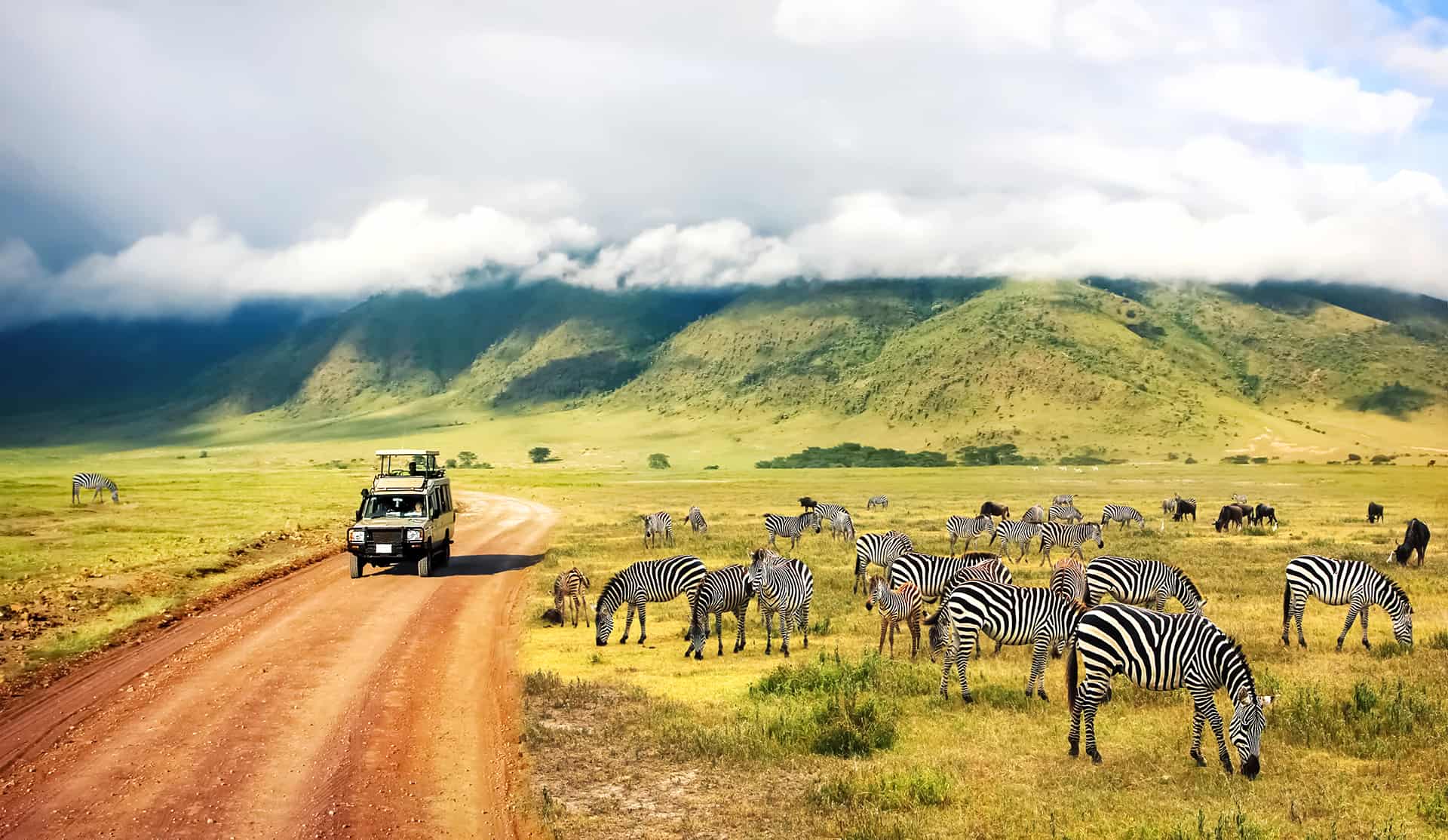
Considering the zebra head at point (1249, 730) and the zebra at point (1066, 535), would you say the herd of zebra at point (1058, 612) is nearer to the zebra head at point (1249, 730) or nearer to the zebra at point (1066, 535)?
the zebra head at point (1249, 730)

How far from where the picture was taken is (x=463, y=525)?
192 feet

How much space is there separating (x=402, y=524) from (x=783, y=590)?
1714cm

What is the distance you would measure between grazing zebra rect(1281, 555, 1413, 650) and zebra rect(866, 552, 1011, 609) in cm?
662

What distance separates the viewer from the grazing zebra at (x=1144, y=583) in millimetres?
24250

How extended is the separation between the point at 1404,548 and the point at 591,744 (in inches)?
1297

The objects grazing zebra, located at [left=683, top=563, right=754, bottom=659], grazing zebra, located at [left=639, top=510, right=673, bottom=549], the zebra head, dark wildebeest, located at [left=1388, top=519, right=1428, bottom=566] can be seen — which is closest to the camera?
the zebra head

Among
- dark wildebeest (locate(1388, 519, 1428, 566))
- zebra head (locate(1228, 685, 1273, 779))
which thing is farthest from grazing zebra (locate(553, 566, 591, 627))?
dark wildebeest (locate(1388, 519, 1428, 566))

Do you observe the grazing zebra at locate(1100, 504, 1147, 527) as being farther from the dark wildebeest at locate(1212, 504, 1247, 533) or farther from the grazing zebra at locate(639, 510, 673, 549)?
the grazing zebra at locate(639, 510, 673, 549)

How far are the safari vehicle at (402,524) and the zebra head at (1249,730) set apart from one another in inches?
1068

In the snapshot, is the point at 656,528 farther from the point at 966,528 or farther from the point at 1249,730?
the point at 1249,730

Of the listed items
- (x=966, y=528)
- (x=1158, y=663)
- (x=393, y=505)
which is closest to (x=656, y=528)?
(x=393, y=505)

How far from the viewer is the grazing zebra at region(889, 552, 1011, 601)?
25.2 metres

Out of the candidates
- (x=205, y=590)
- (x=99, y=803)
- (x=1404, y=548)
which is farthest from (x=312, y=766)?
(x=1404, y=548)

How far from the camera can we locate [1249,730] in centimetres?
1405
